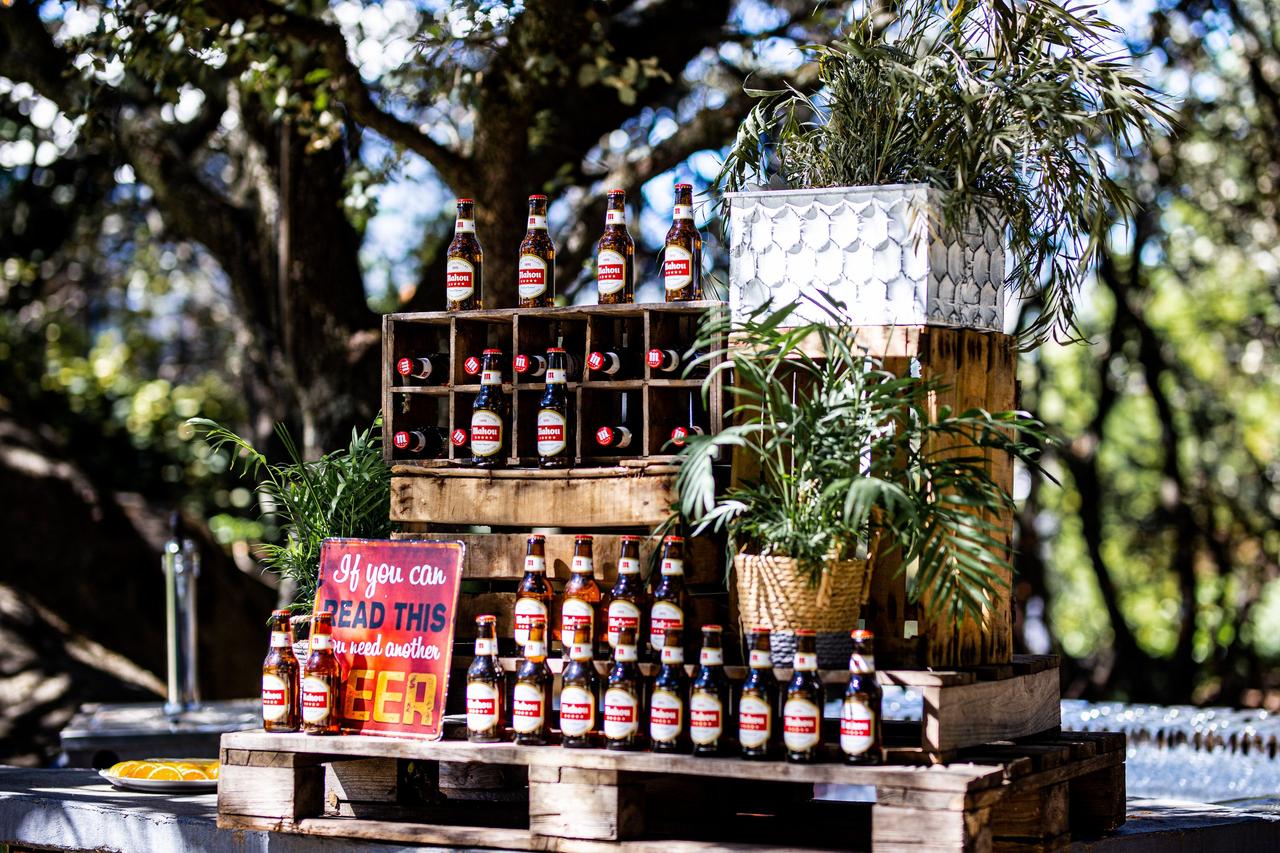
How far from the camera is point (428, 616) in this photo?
4094mm

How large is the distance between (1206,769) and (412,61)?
513cm

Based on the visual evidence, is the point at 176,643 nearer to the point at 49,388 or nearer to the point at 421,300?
the point at 421,300

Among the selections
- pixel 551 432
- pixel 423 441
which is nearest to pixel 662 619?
pixel 551 432

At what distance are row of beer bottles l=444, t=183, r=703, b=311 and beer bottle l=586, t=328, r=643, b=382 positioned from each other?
15cm

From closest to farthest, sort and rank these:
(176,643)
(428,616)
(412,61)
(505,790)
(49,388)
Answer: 1. (428,616)
2. (505,790)
3. (176,643)
4. (412,61)
5. (49,388)

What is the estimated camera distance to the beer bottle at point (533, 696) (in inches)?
150

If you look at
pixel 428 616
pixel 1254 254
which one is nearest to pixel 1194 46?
pixel 1254 254

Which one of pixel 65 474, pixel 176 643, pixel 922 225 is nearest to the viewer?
pixel 922 225

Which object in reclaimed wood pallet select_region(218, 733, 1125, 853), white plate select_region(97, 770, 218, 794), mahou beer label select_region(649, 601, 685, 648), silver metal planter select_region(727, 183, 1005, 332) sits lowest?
white plate select_region(97, 770, 218, 794)

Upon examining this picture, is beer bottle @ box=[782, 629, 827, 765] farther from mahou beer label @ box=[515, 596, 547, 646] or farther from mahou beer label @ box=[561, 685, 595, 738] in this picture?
mahou beer label @ box=[515, 596, 547, 646]

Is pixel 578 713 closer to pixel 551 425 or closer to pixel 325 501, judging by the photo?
pixel 551 425

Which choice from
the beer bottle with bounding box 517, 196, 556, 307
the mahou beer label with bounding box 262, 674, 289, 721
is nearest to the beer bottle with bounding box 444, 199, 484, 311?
the beer bottle with bounding box 517, 196, 556, 307

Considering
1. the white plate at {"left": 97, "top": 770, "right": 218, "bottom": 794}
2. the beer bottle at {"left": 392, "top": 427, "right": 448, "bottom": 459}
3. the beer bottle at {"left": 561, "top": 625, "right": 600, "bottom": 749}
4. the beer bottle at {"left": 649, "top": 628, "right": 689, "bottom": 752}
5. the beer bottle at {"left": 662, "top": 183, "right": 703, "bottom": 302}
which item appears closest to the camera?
the beer bottle at {"left": 649, "top": 628, "right": 689, "bottom": 752}

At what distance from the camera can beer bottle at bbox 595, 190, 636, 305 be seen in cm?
424
